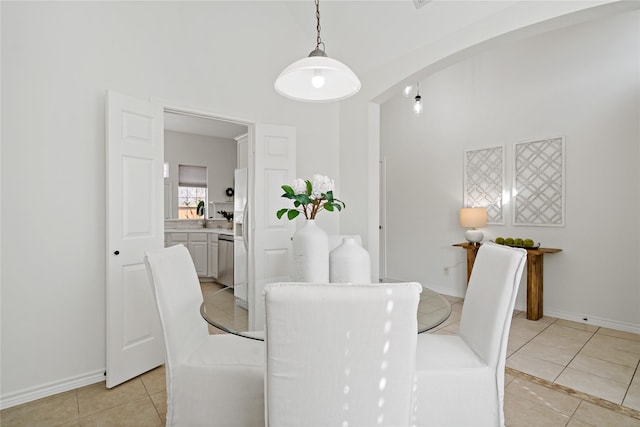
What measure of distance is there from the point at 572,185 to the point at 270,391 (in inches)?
157

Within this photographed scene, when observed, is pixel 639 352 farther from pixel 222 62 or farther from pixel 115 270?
pixel 222 62

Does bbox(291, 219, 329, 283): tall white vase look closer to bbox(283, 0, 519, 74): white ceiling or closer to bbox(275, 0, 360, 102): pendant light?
bbox(275, 0, 360, 102): pendant light

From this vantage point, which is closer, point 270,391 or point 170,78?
point 270,391

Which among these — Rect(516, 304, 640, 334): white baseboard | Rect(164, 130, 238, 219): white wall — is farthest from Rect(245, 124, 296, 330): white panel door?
Rect(164, 130, 238, 219): white wall

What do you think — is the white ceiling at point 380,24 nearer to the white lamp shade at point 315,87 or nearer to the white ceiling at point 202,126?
the white lamp shade at point 315,87

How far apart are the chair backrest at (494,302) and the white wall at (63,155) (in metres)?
2.58

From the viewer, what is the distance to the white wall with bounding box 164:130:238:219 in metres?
6.60

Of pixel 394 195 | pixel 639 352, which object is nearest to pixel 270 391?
pixel 639 352

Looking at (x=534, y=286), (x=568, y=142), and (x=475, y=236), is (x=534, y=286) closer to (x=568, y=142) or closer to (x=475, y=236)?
(x=475, y=236)

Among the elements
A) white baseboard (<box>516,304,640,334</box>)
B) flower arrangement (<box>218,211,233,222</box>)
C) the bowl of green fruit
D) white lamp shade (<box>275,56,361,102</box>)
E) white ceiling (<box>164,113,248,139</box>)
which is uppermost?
white ceiling (<box>164,113,248,139</box>)

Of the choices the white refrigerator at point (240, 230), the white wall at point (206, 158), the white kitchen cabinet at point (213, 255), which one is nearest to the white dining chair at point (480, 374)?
the white refrigerator at point (240, 230)

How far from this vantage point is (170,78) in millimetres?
2781

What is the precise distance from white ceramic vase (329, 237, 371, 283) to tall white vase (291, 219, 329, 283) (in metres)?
0.04

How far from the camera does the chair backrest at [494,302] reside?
145cm
